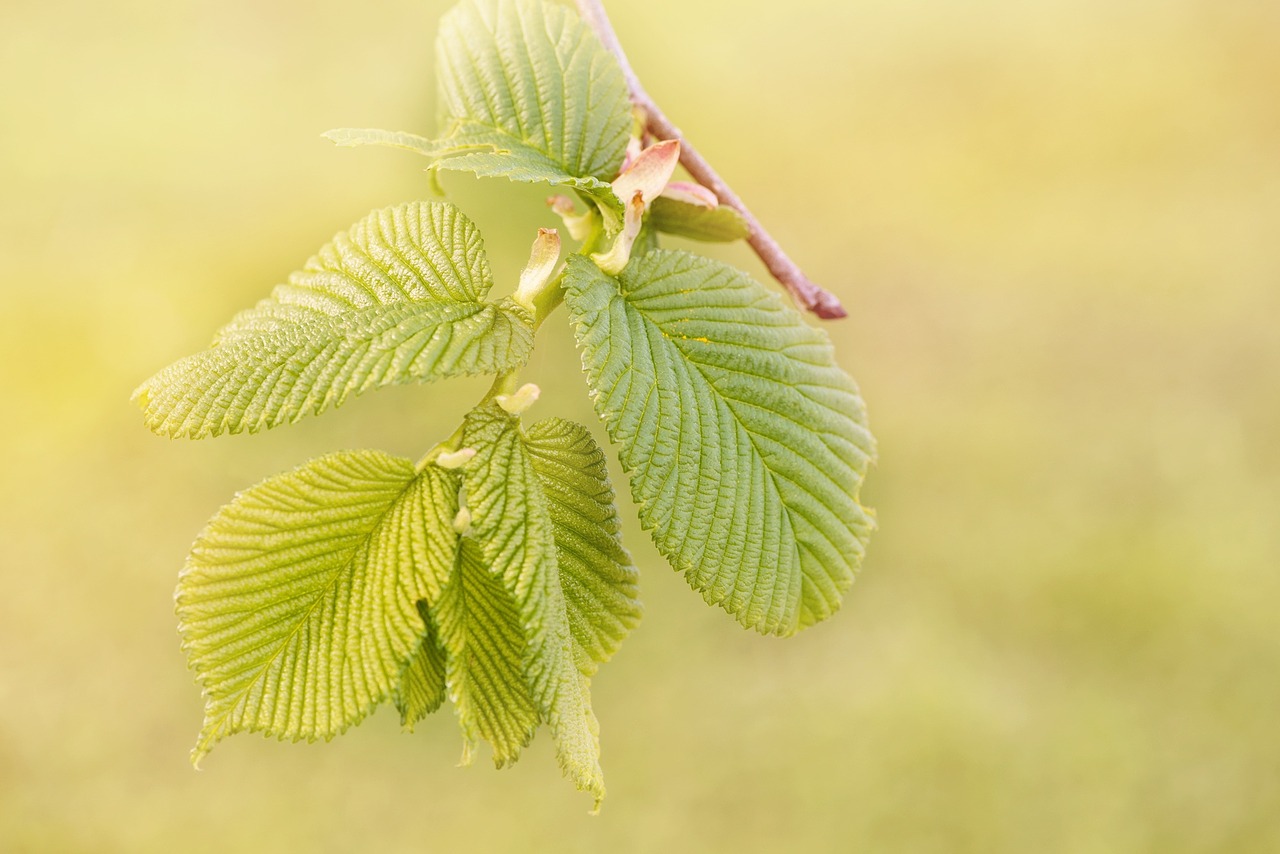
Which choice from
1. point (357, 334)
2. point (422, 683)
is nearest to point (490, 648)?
point (422, 683)

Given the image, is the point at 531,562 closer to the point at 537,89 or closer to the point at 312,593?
the point at 312,593

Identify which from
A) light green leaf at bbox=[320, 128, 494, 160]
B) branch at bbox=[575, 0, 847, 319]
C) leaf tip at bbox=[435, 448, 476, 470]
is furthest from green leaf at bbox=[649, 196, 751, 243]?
leaf tip at bbox=[435, 448, 476, 470]

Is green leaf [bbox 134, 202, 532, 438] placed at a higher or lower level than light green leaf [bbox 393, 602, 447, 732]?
higher

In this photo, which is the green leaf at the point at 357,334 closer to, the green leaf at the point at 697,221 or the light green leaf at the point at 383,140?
the light green leaf at the point at 383,140

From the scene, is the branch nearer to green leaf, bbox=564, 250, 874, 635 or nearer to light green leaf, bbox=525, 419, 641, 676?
green leaf, bbox=564, 250, 874, 635

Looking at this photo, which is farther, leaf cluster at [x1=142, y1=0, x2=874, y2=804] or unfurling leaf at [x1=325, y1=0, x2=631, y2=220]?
unfurling leaf at [x1=325, y1=0, x2=631, y2=220]

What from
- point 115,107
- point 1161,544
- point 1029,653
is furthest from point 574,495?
point 115,107
